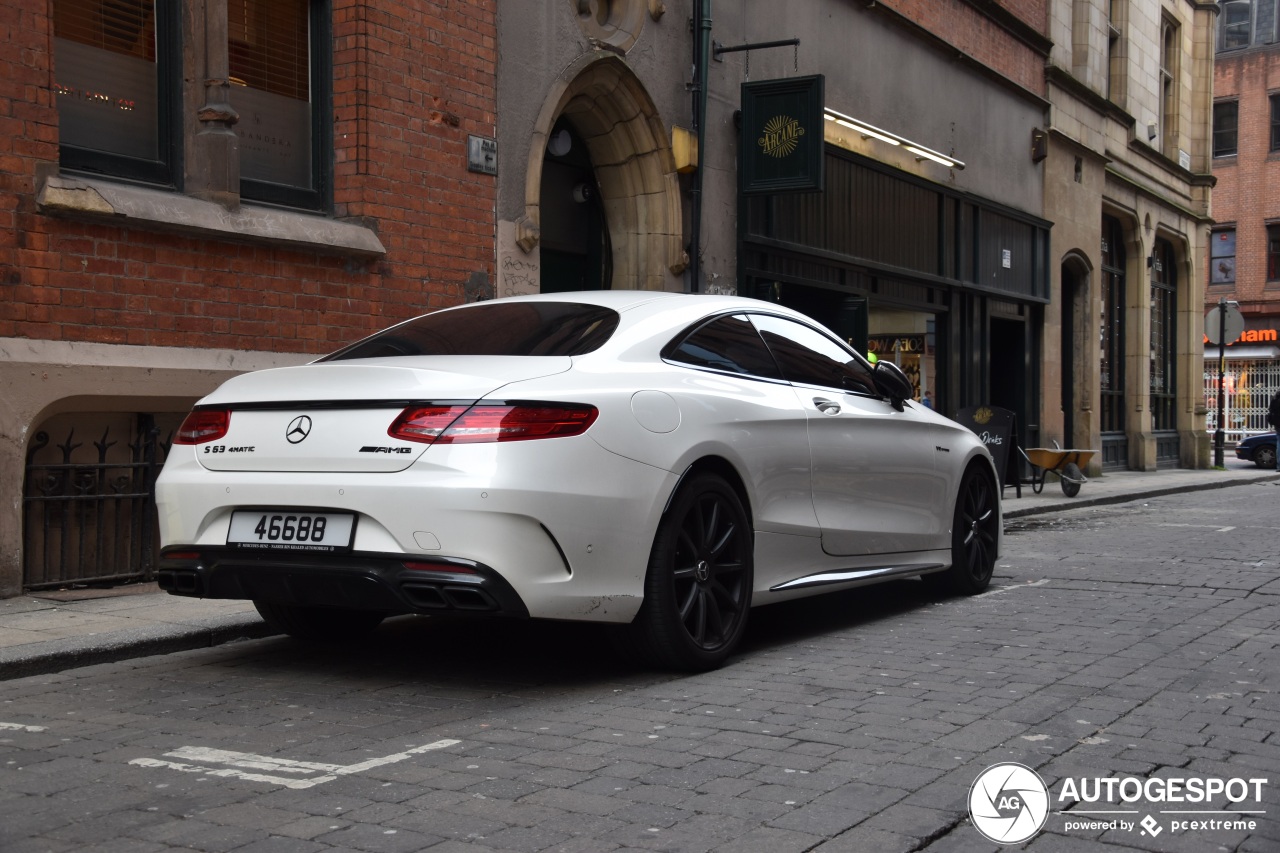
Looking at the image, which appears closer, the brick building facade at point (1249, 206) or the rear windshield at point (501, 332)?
the rear windshield at point (501, 332)

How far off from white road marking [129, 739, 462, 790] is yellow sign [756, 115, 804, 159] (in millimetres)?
10805

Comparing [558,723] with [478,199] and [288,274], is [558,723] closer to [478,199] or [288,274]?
[288,274]

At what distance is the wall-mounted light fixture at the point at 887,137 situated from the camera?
16.7 m

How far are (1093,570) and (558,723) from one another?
5973 mm

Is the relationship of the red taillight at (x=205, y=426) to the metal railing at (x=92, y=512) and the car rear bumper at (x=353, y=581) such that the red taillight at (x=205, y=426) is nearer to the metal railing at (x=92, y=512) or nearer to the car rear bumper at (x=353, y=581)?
the car rear bumper at (x=353, y=581)

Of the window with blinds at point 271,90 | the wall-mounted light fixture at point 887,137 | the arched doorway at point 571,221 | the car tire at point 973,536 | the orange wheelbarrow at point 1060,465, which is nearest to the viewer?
the car tire at point 973,536

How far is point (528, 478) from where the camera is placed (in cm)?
493

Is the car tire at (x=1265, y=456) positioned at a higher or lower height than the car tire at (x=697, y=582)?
lower

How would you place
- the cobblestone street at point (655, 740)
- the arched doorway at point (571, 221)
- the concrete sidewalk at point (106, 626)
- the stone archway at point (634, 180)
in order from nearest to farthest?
the cobblestone street at point (655, 740), the concrete sidewalk at point (106, 626), the arched doorway at point (571, 221), the stone archway at point (634, 180)

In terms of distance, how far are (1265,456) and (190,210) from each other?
29.0m

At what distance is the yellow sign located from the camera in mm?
14281

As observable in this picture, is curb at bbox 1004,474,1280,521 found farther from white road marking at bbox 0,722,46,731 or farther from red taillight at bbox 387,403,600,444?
white road marking at bbox 0,722,46,731

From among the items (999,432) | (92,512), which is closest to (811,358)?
(92,512)

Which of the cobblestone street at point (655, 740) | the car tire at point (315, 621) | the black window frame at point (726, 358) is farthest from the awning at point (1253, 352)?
the car tire at point (315, 621)
